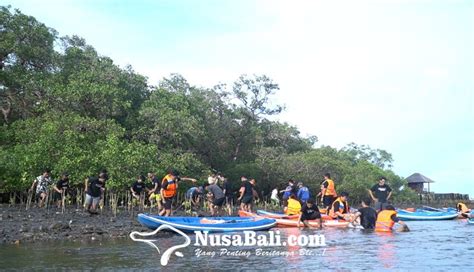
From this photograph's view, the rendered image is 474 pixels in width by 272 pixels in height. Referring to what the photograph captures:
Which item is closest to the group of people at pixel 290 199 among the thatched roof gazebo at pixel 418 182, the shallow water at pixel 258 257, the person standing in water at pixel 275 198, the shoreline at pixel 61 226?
the shoreline at pixel 61 226

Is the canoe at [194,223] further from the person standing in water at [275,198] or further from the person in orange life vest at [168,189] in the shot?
the person standing in water at [275,198]

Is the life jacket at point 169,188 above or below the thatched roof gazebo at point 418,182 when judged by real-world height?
below

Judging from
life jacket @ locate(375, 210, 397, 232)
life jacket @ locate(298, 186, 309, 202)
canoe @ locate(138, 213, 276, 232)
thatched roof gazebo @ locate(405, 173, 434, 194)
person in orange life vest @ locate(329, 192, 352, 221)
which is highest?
thatched roof gazebo @ locate(405, 173, 434, 194)

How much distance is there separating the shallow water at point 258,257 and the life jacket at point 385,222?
1.50 m

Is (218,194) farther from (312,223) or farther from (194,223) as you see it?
(194,223)

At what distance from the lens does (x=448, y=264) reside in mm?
9625

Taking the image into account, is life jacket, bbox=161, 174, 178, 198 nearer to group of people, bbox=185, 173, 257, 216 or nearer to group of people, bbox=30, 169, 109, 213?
group of people, bbox=185, 173, 257, 216

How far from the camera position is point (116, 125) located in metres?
27.3

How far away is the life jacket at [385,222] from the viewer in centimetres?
1523

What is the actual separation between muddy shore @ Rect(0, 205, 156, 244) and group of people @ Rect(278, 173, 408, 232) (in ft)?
18.7

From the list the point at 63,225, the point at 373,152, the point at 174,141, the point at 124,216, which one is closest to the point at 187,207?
the point at 124,216

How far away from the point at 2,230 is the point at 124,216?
240 inches

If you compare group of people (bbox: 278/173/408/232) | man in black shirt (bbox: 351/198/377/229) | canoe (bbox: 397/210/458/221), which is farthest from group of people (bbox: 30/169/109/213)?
canoe (bbox: 397/210/458/221)

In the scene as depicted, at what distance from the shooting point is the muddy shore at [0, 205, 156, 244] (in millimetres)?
13500
